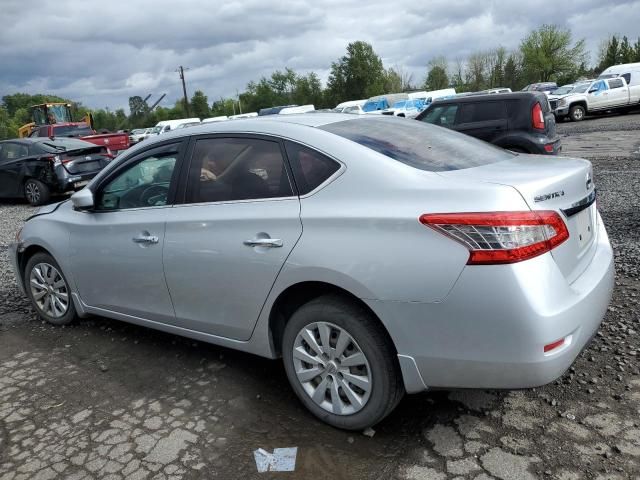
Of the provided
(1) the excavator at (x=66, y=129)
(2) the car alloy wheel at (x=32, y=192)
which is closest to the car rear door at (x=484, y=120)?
(2) the car alloy wheel at (x=32, y=192)

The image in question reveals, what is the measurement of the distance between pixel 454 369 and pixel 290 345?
91 centimetres

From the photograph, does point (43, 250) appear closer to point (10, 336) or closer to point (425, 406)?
point (10, 336)

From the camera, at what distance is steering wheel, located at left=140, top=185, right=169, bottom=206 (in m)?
3.58

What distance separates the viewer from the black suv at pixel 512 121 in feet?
31.5

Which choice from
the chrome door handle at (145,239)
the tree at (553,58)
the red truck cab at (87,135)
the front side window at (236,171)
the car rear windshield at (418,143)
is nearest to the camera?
the car rear windshield at (418,143)

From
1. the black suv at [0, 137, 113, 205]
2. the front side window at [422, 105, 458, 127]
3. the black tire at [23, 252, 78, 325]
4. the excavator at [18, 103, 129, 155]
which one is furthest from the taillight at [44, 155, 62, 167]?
the front side window at [422, 105, 458, 127]

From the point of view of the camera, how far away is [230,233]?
3082 mm

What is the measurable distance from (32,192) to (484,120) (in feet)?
31.2

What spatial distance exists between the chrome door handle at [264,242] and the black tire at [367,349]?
1.16ft

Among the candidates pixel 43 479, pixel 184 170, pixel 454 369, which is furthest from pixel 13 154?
pixel 454 369

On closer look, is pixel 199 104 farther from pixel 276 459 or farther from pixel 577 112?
pixel 276 459

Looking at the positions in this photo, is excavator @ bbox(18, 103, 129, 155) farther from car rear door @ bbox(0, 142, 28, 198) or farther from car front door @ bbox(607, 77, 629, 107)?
car front door @ bbox(607, 77, 629, 107)

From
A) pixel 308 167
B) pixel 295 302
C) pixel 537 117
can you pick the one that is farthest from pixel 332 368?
pixel 537 117

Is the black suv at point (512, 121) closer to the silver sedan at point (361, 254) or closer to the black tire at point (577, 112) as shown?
the silver sedan at point (361, 254)
